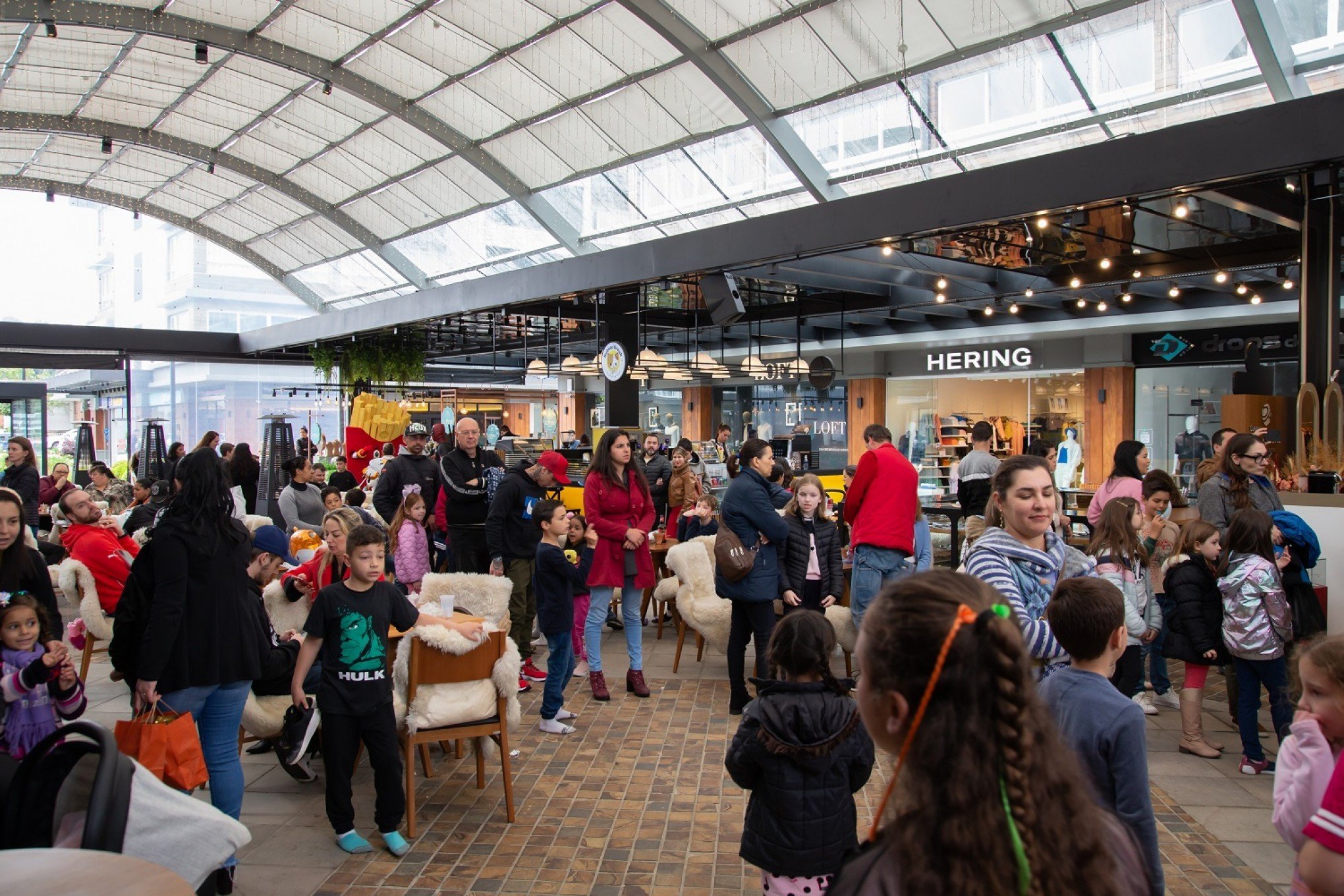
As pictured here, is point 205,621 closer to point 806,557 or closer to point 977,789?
point 977,789

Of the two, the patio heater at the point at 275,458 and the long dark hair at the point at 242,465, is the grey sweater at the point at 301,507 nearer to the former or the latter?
the long dark hair at the point at 242,465

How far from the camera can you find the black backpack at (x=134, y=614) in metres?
3.26

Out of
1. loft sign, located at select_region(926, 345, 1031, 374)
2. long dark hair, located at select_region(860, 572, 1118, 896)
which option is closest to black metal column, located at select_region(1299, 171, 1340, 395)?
long dark hair, located at select_region(860, 572, 1118, 896)

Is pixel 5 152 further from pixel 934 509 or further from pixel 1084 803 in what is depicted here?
pixel 1084 803

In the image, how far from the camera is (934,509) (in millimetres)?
8953

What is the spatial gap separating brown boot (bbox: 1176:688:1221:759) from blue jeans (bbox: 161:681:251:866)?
4.88 m

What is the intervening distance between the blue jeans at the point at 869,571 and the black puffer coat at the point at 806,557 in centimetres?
11

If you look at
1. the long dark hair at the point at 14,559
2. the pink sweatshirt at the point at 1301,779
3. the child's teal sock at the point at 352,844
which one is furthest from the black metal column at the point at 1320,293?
the long dark hair at the point at 14,559

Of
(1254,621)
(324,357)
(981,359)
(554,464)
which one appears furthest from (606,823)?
(324,357)

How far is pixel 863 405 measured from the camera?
20.7 meters

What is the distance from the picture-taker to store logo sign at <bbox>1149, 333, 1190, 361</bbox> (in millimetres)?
15805

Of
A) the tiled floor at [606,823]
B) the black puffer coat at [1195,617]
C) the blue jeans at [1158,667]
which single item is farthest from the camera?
the blue jeans at [1158,667]

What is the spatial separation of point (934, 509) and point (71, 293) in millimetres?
21197

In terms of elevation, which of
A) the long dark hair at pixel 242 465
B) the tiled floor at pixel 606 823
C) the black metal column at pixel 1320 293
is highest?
the black metal column at pixel 1320 293
